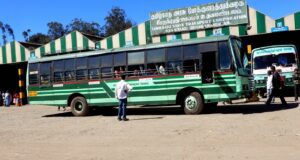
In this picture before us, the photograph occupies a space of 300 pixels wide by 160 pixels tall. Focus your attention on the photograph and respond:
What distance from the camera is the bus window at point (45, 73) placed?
60.4 ft

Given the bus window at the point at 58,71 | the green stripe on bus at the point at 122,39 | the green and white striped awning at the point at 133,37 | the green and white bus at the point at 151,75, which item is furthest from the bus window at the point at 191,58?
the green stripe on bus at the point at 122,39

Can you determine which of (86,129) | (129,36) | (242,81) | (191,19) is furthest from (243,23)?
(86,129)

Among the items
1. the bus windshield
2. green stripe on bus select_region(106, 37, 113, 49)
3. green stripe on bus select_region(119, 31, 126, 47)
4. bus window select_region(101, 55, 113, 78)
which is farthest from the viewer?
green stripe on bus select_region(106, 37, 113, 49)

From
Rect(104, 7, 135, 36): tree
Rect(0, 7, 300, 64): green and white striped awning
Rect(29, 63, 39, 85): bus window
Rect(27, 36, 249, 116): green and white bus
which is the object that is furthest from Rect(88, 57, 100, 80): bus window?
Rect(104, 7, 135, 36): tree

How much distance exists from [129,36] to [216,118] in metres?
14.5

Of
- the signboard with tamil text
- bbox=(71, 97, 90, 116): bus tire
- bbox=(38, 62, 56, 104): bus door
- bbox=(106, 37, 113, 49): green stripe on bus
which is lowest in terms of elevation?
bbox=(71, 97, 90, 116): bus tire

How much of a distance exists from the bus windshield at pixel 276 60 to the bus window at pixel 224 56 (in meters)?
7.52

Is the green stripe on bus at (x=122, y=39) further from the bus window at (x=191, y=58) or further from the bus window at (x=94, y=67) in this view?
the bus window at (x=191, y=58)

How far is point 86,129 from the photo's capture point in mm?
12383

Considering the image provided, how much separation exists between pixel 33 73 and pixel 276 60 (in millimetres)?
11998

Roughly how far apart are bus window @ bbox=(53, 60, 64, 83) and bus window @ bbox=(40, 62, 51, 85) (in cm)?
31

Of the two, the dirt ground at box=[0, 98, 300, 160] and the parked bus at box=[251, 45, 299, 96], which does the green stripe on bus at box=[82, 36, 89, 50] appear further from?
the dirt ground at box=[0, 98, 300, 160]

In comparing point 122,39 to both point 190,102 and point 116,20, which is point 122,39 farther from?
point 116,20

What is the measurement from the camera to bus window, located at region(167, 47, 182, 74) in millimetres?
15078
